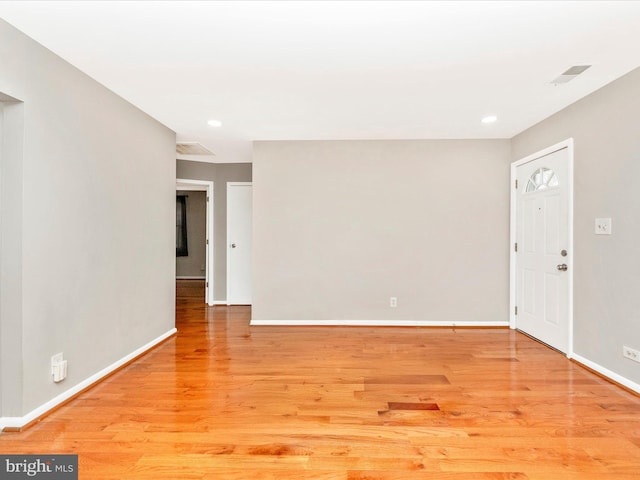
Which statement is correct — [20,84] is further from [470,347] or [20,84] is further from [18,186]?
[470,347]

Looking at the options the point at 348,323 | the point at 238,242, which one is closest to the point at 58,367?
the point at 348,323

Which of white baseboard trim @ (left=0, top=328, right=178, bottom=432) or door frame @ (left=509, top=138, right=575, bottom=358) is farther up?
door frame @ (left=509, top=138, right=575, bottom=358)

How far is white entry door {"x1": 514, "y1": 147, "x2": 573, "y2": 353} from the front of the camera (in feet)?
10.7

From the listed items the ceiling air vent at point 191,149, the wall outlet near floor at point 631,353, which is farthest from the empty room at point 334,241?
the ceiling air vent at point 191,149

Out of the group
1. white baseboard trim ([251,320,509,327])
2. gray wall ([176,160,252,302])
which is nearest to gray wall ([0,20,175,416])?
white baseboard trim ([251,320,509,327])

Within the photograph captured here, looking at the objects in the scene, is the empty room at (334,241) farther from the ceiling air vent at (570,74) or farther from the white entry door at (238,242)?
the white entry door at (238,242)

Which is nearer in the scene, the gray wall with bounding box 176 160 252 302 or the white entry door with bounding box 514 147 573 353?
the white entry door with bounding box 514 147 573 353

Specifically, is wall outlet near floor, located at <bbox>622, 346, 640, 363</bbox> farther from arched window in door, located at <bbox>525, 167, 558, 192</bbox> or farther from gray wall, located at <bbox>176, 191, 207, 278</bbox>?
gray wall, located at <bbox>176, 191, 207, 278</bbox>

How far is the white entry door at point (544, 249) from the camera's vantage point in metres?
3.27

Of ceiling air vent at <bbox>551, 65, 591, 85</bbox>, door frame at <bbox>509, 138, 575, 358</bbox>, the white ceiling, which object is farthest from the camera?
door frame at <bbox>509, 138, 575, 358</bbox>

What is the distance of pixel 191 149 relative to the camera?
15.8 ft

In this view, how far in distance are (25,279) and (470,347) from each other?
386 cm

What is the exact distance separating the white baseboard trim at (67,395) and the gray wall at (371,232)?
1.50m

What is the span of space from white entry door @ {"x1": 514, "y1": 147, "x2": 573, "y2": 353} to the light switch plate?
335 millimetres
